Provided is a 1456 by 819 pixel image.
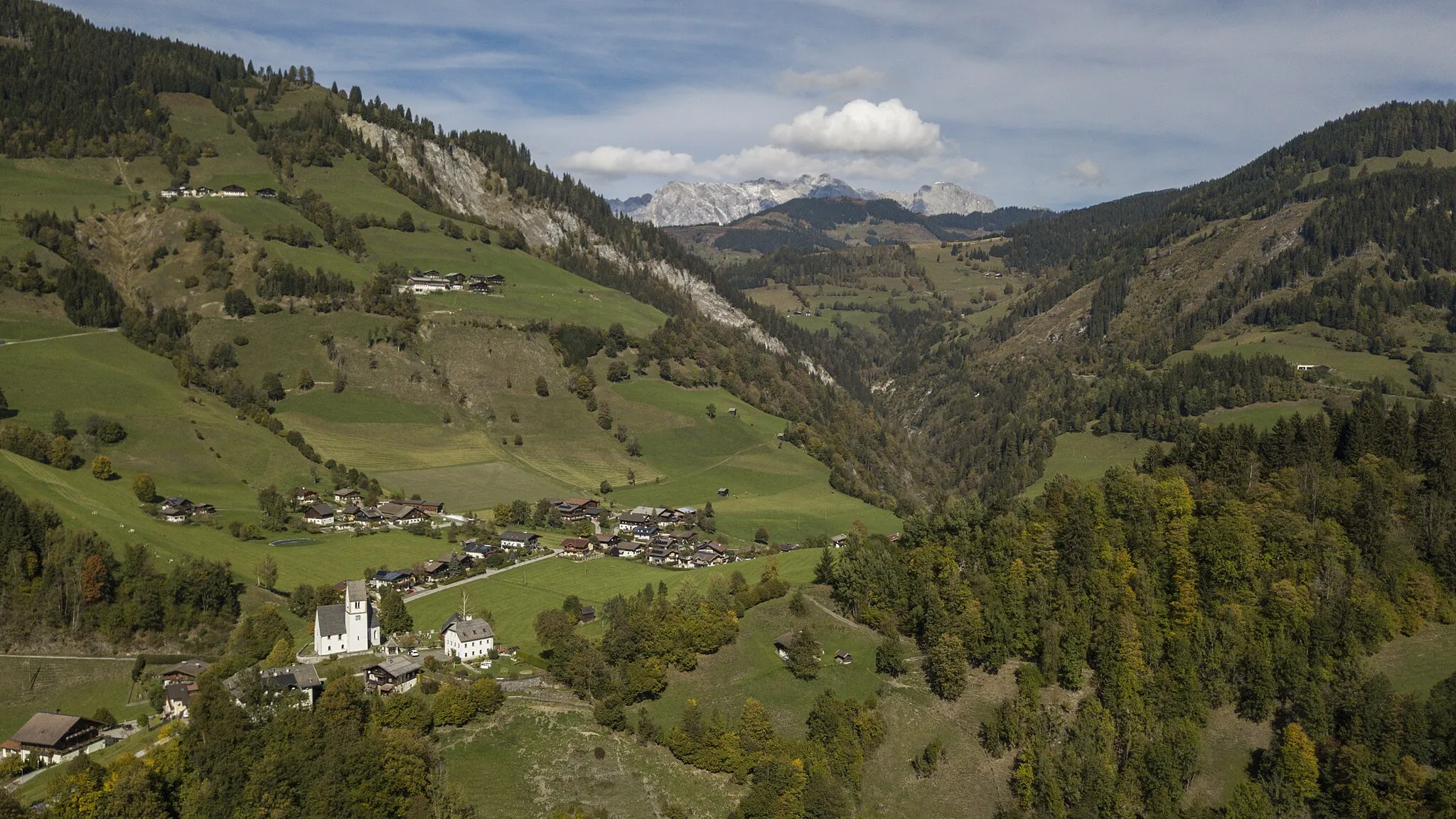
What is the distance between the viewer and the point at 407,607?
90250 millimetres

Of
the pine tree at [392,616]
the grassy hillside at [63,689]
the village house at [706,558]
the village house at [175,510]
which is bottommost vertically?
the grassy hillside at [63,689]

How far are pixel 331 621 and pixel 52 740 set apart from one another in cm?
1935

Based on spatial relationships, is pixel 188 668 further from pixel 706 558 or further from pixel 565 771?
pixel 706 558

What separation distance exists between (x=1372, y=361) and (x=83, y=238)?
240869mm

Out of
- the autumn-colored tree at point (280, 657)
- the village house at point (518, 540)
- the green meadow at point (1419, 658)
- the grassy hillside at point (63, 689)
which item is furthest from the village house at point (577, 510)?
the green meadow at point (1419, 658)

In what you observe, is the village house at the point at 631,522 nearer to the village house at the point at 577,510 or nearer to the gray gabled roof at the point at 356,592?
the village house at the point at 577,510

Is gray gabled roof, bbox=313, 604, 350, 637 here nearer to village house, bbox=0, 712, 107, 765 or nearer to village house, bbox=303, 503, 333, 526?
village house, bbox=0, 712, 107, 765

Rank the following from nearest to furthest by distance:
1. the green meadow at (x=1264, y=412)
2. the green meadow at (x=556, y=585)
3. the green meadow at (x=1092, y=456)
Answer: the green meadow at (x=556, y=585), the green meadow at (x=1264, y=412), the green meadow at (x=1092, y=456)

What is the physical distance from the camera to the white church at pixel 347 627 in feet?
257

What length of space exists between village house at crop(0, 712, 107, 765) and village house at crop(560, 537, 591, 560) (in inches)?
2004

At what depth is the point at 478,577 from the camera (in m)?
101

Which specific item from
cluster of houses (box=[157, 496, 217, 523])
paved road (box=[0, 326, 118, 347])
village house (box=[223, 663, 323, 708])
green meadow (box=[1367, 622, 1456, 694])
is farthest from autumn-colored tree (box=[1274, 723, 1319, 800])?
paved road (box=[0, 326, 118, 347])

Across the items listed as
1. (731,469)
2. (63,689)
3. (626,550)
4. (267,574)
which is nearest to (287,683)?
(63,689)

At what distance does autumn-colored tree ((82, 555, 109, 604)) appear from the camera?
83438 mm
